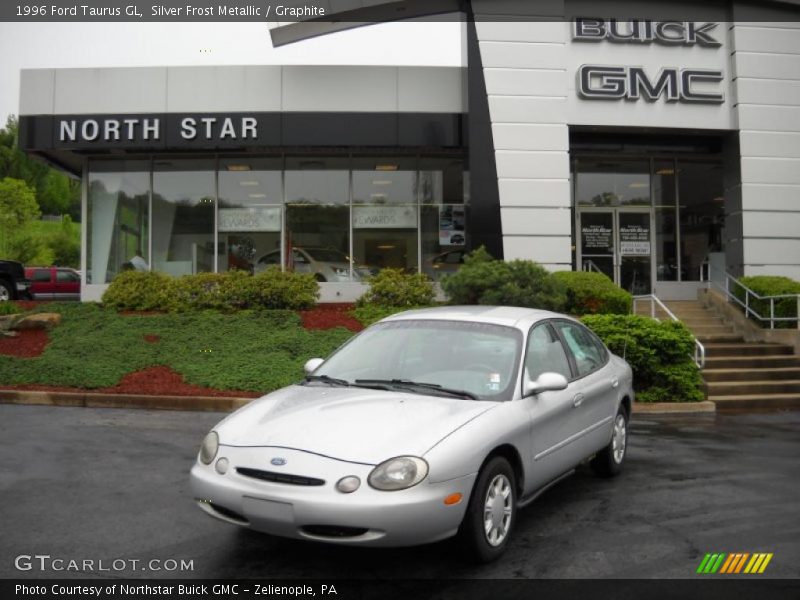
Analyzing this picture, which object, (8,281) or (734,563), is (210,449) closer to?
(734,563)

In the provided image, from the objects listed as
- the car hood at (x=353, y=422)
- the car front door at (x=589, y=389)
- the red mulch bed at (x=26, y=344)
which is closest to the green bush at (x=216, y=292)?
the red mulch bed at (x=26, y=344)

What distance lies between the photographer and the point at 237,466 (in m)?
3.89

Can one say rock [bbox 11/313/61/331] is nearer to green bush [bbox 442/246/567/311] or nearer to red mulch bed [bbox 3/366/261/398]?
red mulch bed [bbox 3/366/261/398]

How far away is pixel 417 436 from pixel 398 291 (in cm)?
1107

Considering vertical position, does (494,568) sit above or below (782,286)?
below

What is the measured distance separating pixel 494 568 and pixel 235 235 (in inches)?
598

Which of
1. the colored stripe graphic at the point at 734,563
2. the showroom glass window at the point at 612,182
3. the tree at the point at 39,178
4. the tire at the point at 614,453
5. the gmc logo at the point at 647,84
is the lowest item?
the colored stripe graphic at the point at 734,563

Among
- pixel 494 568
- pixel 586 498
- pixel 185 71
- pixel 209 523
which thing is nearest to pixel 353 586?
pixel 494 568

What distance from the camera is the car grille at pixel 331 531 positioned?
3605 mm

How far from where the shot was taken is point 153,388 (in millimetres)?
10102

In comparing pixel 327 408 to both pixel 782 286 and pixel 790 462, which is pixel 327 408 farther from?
pixel 782 286

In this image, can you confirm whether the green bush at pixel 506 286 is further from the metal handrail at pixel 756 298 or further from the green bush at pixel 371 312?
the metal handrail at pixel 756 298

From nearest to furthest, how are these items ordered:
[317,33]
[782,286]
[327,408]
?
1. [327,408]
2. [782,286]
3. [317,33]

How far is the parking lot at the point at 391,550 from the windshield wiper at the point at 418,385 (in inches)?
37.0
